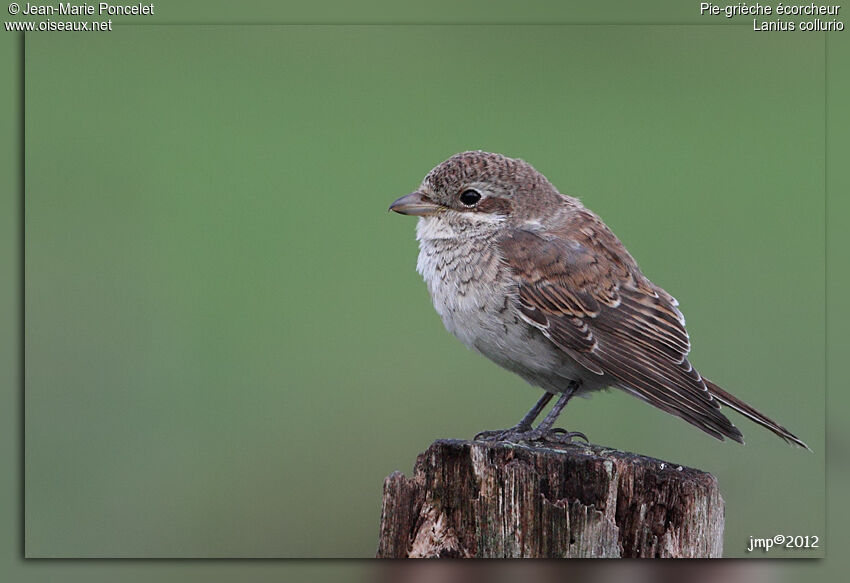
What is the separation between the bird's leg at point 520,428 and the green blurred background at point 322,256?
366 mm

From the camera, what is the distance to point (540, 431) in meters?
6.13

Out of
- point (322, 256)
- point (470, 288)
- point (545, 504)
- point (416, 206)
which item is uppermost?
point (416, 206)

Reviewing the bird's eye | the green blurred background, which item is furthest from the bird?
the green blurred background

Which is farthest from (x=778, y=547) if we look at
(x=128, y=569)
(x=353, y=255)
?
(x=128, y=569)

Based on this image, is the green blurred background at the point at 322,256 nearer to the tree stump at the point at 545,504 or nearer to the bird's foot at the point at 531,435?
the bird's foot at the point at 531,435

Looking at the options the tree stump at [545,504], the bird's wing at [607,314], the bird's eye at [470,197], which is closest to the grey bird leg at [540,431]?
the bird's wing at [607,314]

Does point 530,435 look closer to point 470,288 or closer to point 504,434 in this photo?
point 504,434

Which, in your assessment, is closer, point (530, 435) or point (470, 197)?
point (530, 435)

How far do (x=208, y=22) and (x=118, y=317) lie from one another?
5.70 feet

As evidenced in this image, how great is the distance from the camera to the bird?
5934 millimetres

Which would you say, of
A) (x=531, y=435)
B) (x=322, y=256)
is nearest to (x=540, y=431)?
(x=531, y=435)

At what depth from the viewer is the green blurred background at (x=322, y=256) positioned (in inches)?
244

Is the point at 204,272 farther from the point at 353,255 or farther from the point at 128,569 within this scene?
the point at 128,569

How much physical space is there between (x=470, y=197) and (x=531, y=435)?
55.2 inches
